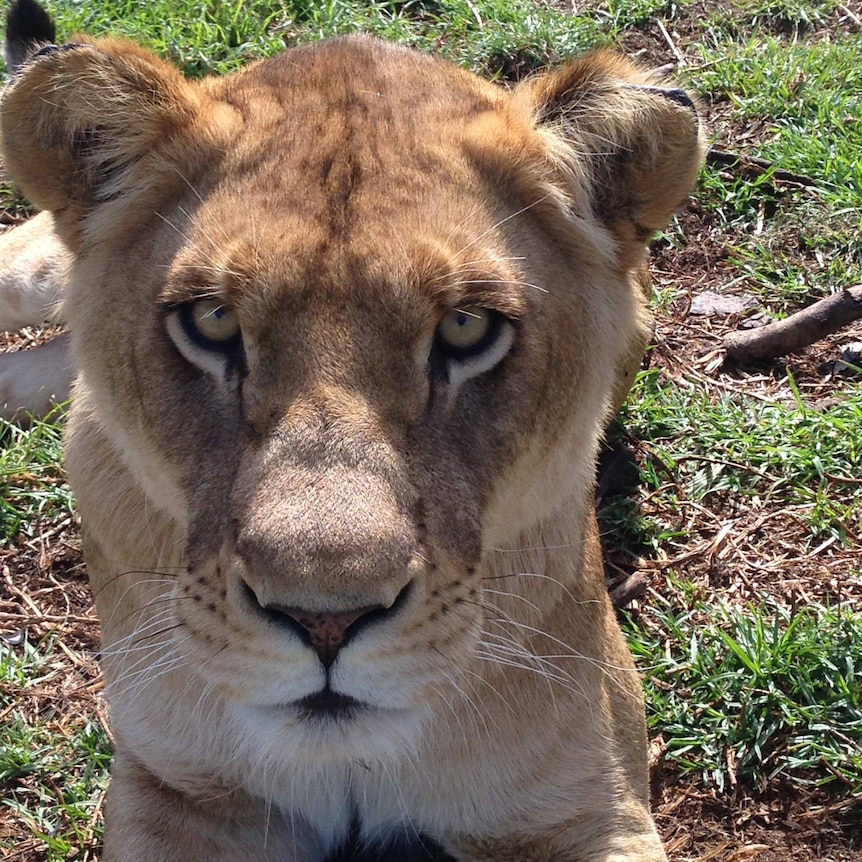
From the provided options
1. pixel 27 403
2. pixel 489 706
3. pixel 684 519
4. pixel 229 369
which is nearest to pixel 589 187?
pixel 229 369

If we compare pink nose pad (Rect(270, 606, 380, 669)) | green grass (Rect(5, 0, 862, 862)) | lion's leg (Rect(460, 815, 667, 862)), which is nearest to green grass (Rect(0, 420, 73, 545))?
green grass (Rect(5, 0, 862, 862))

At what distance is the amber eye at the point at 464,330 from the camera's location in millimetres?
2137

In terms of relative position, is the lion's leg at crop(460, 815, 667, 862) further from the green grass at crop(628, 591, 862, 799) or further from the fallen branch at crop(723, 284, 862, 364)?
the fallen branch at crop(723, 284, 862, 364)

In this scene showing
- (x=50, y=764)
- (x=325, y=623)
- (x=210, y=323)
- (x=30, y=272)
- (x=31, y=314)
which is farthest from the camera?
(x=31, y=314)

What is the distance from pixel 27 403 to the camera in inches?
165

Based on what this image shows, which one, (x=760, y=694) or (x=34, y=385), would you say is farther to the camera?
(x=34, y=385)

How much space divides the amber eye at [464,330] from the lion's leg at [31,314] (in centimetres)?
234

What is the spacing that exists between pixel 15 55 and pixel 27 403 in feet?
4.00

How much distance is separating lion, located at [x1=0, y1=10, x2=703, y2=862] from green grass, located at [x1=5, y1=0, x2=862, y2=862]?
511 mm

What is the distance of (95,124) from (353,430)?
A: 0.89 metres

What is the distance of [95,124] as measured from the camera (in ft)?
7.85

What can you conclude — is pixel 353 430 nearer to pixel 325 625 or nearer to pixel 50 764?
pixel 325 625

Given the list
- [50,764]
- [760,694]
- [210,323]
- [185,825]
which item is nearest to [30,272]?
[50,764]

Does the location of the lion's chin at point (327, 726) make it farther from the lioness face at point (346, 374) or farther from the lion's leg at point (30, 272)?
the lion's leg at point (30, 272)
